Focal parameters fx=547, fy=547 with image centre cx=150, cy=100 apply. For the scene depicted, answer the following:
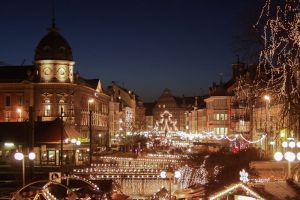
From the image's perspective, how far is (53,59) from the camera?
8381cm

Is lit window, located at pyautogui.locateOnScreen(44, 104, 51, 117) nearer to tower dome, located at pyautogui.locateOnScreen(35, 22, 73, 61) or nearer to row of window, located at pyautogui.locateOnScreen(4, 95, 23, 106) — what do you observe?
row of window, located at pyautogui.locateOnScreen(4, 95, 23, 106)

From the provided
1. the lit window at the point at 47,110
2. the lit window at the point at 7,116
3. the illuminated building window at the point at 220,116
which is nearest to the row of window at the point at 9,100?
the lit window at the point at 7,116

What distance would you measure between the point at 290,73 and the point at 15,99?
217 ft

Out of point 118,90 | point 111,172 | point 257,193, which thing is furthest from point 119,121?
point 257,193

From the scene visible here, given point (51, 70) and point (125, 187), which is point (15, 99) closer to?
point (51, 70)

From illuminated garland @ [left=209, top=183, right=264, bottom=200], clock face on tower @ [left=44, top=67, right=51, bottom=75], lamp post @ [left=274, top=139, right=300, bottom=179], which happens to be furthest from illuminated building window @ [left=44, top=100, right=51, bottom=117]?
illuminated garland @ [left=209, top=183, right=264, bottom=200]

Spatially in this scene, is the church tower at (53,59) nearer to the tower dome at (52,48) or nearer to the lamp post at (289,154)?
the tower dome at (52,48)

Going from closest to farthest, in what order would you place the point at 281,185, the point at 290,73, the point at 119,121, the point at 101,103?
the point at 281,185, the point at 290,73, the point at 101,103, the point at 119,121

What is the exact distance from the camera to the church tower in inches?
3297

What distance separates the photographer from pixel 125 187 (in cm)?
4666

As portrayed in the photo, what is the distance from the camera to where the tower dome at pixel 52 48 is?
83.6 meters

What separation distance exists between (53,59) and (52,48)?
1688mm

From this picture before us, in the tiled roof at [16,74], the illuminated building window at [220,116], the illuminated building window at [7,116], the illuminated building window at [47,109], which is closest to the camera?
the illuminated building window at [47,109]

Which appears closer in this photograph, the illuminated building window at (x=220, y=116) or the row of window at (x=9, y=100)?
the row of window at (x=9, y=100)
